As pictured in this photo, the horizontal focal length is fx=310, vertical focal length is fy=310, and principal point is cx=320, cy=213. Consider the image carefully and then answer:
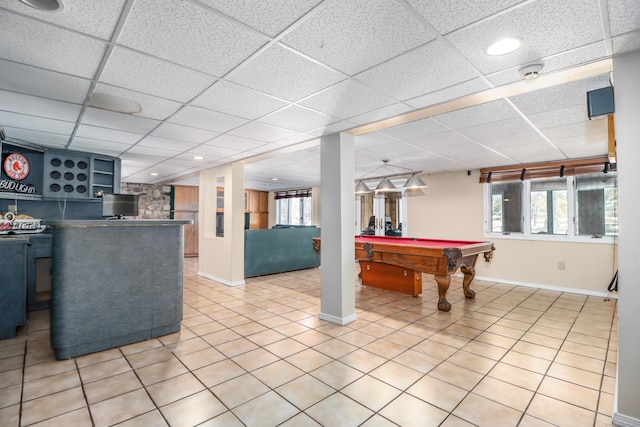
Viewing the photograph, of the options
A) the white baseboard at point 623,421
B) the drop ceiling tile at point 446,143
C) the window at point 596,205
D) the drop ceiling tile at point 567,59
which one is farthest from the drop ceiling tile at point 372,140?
the window at point 596,205

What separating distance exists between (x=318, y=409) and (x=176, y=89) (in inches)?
105

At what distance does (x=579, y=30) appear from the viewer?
173cm

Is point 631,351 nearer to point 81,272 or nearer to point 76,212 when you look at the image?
point 81,272

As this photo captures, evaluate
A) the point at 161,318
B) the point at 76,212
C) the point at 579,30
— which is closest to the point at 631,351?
the point at 579,30

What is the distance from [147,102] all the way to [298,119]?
1.43m

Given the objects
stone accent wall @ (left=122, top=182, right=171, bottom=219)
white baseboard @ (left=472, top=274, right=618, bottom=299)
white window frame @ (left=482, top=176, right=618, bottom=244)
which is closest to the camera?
white baseboard @ (left=472, top=274, right=618, bottom=299)

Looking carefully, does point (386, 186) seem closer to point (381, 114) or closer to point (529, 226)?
point (381, 114)

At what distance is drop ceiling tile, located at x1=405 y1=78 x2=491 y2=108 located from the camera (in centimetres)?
245

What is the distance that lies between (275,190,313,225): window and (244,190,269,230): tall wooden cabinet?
494mm

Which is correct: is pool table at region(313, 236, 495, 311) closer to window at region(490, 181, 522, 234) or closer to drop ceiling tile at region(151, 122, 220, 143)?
window at region(490, 181, 522, 234)

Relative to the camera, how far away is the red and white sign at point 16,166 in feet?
14.7

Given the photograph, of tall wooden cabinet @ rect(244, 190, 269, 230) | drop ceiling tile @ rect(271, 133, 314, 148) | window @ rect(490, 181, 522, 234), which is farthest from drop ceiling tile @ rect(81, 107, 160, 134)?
tall wooden cabinet @ rect(244, 190, 269, 230)

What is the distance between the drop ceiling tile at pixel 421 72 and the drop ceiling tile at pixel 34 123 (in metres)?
3.46

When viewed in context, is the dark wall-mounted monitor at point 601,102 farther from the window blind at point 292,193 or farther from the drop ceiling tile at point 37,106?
the window blind at point 292,193
